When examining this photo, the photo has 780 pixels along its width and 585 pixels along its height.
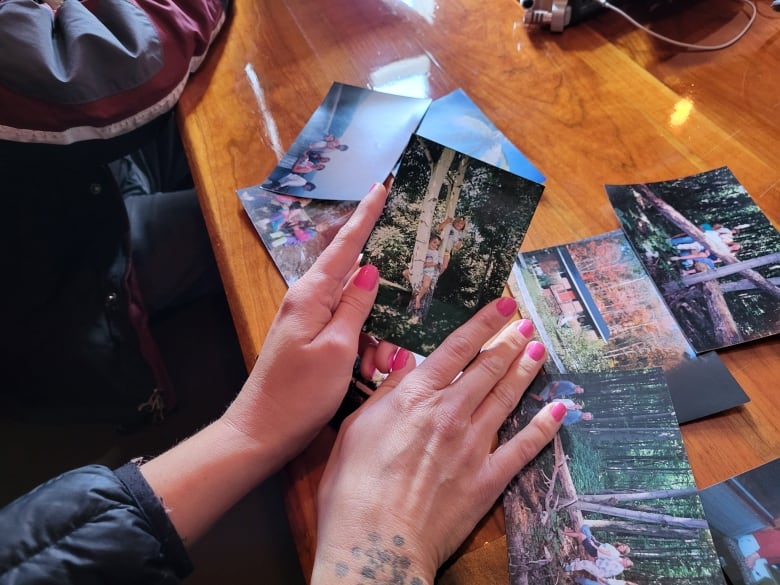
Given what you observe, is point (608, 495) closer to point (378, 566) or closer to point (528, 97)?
point (378, 566)

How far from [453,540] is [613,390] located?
8.4 inches

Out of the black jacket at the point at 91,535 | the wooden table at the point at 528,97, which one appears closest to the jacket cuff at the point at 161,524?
the black jacket at the point at 91,535

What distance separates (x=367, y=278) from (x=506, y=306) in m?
0.14

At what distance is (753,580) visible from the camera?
1.53 ft

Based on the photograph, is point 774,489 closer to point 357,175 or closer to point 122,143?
point 357,175

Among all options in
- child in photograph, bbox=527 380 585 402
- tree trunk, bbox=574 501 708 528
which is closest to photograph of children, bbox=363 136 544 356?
child in photograph, bbox=527 380 585 402

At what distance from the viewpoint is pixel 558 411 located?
55 cm

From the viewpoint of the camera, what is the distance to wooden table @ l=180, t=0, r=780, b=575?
686 millimetres

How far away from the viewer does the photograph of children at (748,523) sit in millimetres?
470

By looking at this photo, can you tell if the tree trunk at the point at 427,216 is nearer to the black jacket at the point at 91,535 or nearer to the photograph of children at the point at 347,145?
the photograph of children at the point at 347,145

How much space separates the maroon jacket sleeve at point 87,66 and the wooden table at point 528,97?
7 centimetres

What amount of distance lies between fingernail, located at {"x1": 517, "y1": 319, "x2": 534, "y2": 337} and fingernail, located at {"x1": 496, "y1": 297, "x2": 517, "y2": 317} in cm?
3

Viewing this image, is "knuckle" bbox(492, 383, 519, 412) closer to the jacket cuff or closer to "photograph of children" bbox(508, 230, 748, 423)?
"photograph of children" bbox(508, 230, 748, 423)

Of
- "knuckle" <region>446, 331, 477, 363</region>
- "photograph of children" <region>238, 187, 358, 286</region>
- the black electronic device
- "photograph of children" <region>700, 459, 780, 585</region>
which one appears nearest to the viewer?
"photograph of children" <region>700, 459, 780, 585</region>
